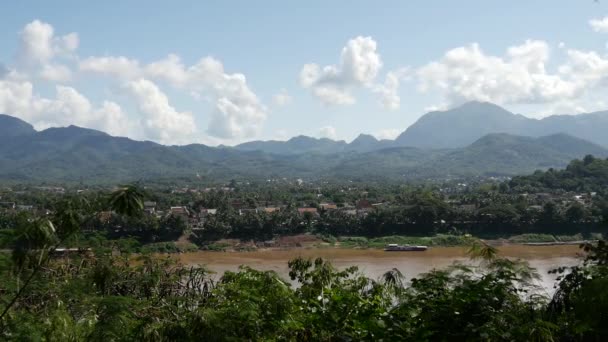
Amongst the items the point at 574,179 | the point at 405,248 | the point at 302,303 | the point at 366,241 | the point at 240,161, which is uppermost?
the point at 240,161

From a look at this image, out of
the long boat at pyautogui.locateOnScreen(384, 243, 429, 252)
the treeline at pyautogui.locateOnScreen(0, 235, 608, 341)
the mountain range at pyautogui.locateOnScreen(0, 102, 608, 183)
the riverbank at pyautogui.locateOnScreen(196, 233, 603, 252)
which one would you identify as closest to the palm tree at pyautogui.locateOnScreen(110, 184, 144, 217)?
the treeline at pyautogui.locateOnScreen(0, 235, 608, 341)

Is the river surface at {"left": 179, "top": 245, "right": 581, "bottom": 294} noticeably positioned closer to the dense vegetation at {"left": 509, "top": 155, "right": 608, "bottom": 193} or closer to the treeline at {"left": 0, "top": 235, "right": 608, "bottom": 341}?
the treeline at {"left": 0, "top": 235, "right": 608, "bottom": 341}

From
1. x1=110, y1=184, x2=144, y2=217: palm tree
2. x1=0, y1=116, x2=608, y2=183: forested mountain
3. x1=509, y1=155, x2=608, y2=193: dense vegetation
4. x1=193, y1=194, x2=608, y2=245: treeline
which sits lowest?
x1=193, y1=194, x2=608, y2=245: treeline

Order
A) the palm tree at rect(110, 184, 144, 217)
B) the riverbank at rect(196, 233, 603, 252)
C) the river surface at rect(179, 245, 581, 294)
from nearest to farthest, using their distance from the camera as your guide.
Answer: the palm tree at rect(110, 184, 144, 217), the river surface at rect(179, 245, 581, 294), the riverbank at rect(196, 233, 603, 252)

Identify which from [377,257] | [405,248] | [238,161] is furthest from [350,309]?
[238,161]

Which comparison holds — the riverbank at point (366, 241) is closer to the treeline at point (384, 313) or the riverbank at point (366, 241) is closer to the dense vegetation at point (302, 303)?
the dense vegetation at point (302, 303)

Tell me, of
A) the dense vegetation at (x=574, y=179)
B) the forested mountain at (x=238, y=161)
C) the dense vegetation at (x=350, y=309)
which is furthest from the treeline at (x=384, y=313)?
the forested mountain at (x=238, y=161)

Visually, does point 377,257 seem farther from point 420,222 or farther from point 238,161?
point 238,161
